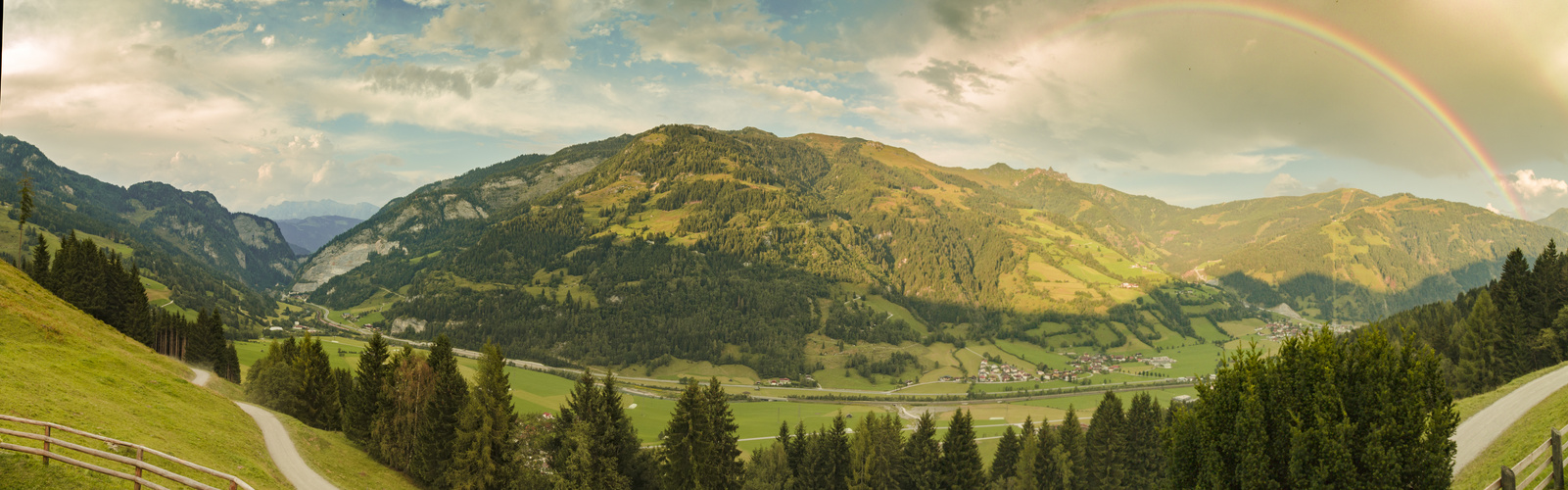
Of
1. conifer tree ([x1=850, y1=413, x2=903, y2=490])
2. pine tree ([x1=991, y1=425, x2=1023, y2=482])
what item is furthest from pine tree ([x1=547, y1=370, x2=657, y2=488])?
pine tree ([x1=991, y1=425, x2=1023, y2=482])

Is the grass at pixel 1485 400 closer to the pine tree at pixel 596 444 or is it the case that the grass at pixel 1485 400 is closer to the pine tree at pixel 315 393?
the pine tree at pixel 596 444

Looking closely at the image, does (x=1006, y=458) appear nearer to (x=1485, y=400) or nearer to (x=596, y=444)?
(x=1485, y=400)

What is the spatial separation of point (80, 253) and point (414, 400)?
56596 mm

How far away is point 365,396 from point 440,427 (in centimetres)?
1051

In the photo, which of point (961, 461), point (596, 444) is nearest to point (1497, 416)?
point (961, 461)

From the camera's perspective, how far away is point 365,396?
181ft

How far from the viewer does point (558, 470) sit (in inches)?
1869

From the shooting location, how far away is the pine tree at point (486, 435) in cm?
4753

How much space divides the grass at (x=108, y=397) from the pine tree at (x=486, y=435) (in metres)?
11.8

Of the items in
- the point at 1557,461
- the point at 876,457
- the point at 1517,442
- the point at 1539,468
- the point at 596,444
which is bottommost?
the point at 876,457

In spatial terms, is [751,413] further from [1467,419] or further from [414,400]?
[1467,419]

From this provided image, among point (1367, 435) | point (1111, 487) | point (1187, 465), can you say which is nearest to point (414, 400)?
point (1187, 465)

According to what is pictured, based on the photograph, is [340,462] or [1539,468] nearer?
[1539,468]

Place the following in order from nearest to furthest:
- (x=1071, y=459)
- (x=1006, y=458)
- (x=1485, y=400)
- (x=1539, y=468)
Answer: (x=1539, y=468) → (x=1485, y=400) → (x=1071, y=459) → (x=1006, y=458)
